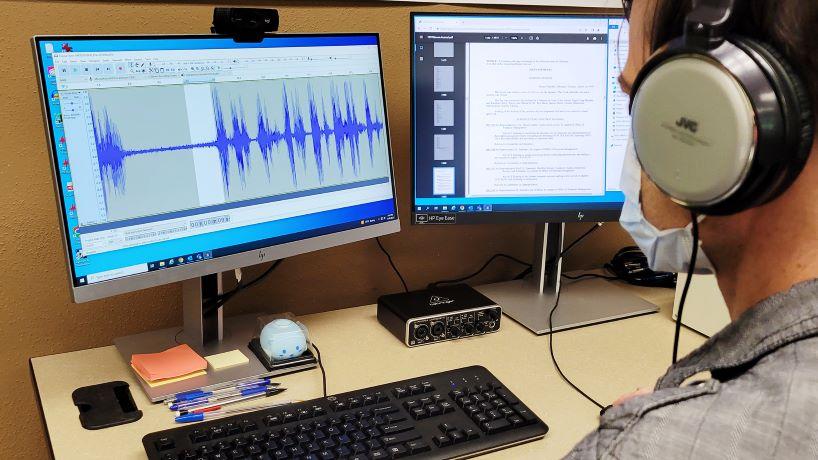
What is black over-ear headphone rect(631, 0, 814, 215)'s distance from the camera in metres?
0.64

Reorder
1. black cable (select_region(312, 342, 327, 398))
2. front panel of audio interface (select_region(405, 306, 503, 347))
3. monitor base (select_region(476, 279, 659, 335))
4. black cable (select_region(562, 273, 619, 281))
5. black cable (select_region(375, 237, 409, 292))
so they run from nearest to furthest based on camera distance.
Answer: black cable (select_region(312, 342, 327, 398))
front panel of audio interface (select_region(405, 306, 503, 347))
monitor base (select_region(476, 279, 659, 335))
black cable (select_region(375, 237, 409, 292))
black cable (select_region(562, 273, 619, 281))

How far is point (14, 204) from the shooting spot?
123 cm

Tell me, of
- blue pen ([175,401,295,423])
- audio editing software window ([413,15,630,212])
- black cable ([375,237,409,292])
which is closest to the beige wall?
black cable ([375,237,409,292])

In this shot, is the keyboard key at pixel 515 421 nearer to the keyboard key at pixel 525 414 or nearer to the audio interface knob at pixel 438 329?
the keyboard key at pixel 525 414

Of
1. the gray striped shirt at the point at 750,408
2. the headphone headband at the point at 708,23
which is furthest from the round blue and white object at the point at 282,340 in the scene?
the headphone headband at the point at 708,23

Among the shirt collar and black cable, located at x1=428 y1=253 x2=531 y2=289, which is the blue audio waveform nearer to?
black cable, located at x1=428 y1=253 x2=531 y2=289

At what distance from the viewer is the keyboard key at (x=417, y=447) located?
3.28ft

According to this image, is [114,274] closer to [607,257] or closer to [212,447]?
[212,447]

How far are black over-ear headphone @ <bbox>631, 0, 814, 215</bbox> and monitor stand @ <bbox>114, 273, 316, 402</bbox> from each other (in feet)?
2.33

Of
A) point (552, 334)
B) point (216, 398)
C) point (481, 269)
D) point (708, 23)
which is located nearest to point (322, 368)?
point (216, 398)

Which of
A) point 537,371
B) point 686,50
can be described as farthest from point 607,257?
point 686,50

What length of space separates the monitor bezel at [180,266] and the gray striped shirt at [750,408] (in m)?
0.67

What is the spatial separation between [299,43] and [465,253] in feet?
1.85

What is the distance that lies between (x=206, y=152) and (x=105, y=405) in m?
0.37
